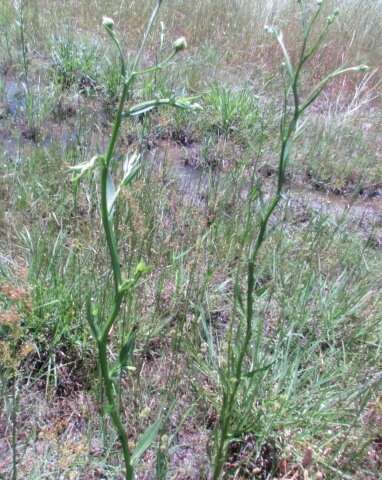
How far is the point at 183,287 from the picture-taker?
1.88 metres

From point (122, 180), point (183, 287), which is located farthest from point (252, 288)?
point (183, 287)

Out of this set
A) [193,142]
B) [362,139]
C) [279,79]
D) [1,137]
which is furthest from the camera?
[279,79]

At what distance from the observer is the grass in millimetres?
1409

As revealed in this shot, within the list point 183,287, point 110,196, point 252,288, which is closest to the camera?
point 110,196

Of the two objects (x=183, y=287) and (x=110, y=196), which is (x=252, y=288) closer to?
(x=110, y=196)

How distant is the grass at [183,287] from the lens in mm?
1409

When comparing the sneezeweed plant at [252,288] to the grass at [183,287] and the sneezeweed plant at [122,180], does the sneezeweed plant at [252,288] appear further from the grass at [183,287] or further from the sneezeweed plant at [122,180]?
the sneezeweed plant at [122,180]

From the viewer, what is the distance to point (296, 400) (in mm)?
1526

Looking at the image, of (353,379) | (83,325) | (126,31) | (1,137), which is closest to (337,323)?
(353,379)

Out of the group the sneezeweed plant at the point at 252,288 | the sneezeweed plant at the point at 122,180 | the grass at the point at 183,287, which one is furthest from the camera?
the grass at the point at 183,287

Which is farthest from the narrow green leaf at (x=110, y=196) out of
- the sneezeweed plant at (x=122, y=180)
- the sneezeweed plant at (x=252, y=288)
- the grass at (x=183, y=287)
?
the sneezeweed plant at (x=252, y=288)

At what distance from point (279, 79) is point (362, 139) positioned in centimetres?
90

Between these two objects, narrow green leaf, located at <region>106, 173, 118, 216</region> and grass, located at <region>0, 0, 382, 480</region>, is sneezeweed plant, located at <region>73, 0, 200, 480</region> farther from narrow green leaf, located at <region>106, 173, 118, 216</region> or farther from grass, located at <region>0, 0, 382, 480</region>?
grass, located at <region>0, 0, 382, 480</region>

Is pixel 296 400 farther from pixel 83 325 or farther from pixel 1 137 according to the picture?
pixel 1 137
